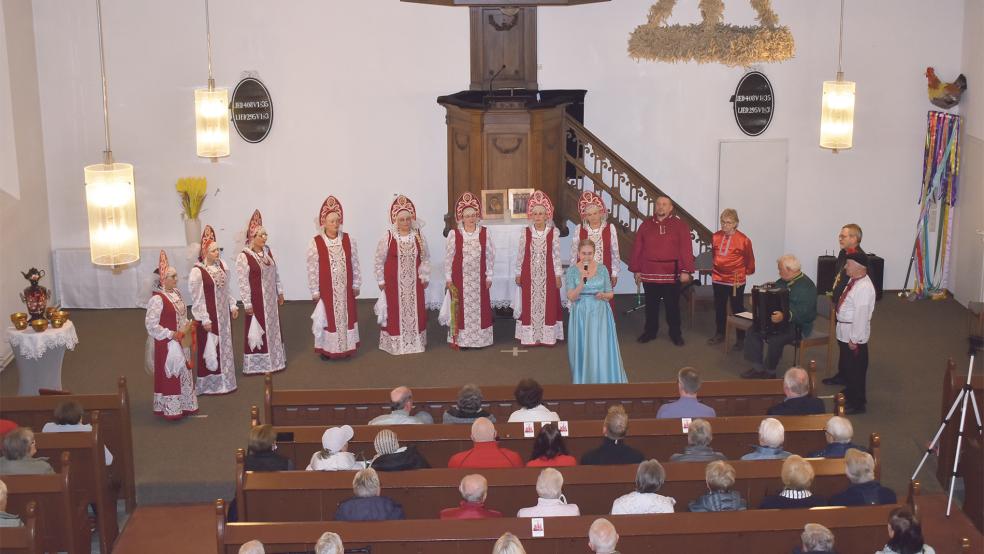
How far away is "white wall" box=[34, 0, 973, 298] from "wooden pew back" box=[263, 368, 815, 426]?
19.1ft

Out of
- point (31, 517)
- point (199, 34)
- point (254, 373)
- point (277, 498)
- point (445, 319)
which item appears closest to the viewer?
point (31, 517)

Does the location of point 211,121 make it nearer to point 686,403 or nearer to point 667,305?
point 667,305

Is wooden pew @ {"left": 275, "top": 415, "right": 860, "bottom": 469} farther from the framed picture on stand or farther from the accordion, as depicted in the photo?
the framed picture on stand

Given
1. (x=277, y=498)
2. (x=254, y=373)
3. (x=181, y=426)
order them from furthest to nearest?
(x=254, y=373) < (x=181, y=426) < (x=277, y=498)

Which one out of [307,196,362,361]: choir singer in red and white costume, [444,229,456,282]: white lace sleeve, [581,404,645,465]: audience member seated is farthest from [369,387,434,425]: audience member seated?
[444,229,456,282]: white lace sleeve

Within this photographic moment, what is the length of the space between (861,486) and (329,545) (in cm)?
313

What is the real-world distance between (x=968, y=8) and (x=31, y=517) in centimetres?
1217

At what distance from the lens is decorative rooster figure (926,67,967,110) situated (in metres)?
14.0

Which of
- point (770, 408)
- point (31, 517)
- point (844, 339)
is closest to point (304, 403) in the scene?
point (31, 517)

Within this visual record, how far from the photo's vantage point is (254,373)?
11742mm

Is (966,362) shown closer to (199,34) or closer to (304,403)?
(304,403)

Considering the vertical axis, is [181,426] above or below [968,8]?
below

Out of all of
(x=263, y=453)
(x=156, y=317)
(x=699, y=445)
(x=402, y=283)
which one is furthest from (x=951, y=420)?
(x=156, y=317)

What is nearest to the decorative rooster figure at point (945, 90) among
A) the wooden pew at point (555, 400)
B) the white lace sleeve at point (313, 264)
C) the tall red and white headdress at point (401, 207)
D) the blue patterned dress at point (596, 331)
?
the blue patterned dress at point (596, 331)
